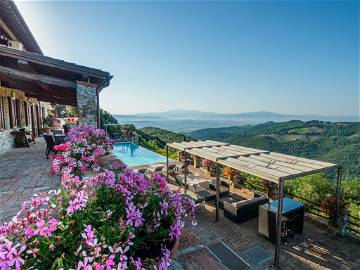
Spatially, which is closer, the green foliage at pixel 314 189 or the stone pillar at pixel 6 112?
the green foliage at pixel 314 189

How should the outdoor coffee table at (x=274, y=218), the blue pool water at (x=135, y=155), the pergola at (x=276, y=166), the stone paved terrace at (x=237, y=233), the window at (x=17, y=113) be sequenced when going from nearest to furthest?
the stone paved terrace at (x=237, y=233) → the pergola at (x=276, y=166) → the outdoor coffee table at (x=274, y=218) → the window at (x=17, y=113) → the blue pool water at (x=135, y=155)

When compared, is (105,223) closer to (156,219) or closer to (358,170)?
(156,219)

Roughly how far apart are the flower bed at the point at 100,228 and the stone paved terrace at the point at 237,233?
8.27ft

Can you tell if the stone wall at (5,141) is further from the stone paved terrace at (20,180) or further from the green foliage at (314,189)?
the green foliage at (314,189)

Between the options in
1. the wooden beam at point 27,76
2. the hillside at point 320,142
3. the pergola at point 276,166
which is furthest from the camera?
the hillside at point 320,142

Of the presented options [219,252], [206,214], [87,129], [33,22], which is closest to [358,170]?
[206,214]

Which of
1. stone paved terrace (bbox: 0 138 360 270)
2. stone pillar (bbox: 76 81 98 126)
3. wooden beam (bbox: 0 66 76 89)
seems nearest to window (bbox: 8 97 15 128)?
stone paved terrace (bbox: 0 138 360 270)

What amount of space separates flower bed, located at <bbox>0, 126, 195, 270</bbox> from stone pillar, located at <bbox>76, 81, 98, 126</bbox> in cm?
490

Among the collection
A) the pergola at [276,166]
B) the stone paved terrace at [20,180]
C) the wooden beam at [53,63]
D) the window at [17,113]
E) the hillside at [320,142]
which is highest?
the wooden beam at [53,63]

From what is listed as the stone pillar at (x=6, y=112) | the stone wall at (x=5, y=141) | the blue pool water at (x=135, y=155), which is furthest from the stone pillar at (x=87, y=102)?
the blue pool water at (x=135, y=155)

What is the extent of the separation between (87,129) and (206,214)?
512 centimetres

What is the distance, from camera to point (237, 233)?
652 cm

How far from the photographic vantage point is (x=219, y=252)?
5.58 metres

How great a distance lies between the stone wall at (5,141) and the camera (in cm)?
906
